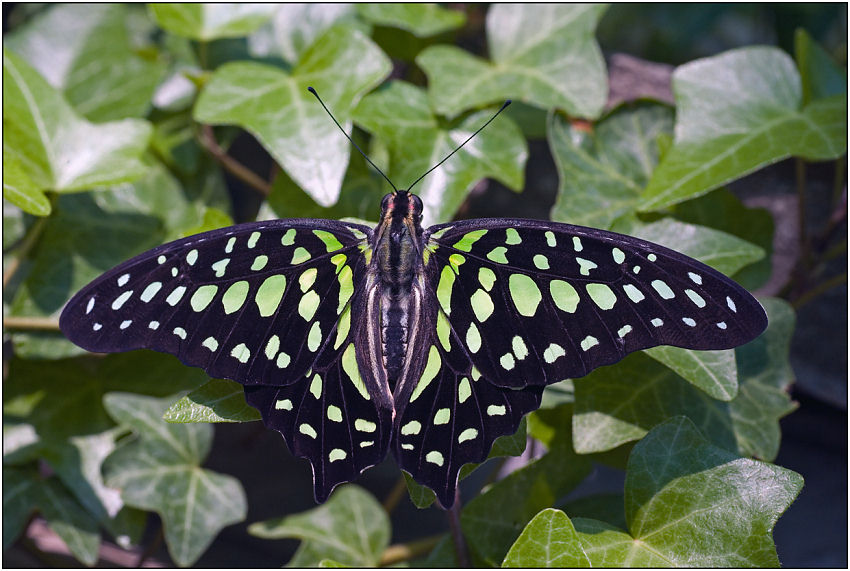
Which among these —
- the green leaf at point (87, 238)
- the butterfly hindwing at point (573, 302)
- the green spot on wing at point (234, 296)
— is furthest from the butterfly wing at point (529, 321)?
the green leaf at point (87, 238)

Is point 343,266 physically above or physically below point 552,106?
below

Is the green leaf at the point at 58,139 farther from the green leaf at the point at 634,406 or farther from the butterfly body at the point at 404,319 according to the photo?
the green leaf at the point at 634,406

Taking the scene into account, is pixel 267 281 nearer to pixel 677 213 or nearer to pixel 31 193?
pixel 31 193

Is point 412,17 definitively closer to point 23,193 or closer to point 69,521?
point 23,193

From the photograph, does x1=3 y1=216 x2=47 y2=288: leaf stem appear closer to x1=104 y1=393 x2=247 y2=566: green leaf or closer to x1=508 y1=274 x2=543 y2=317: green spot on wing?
x1=104 y1=393 x2=247 y2=566: green leaf

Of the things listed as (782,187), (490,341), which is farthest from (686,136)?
(490,341)

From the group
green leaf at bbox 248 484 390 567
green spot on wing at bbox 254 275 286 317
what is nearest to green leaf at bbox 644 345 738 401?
green spot on wing at bbox 254 275 286 317
